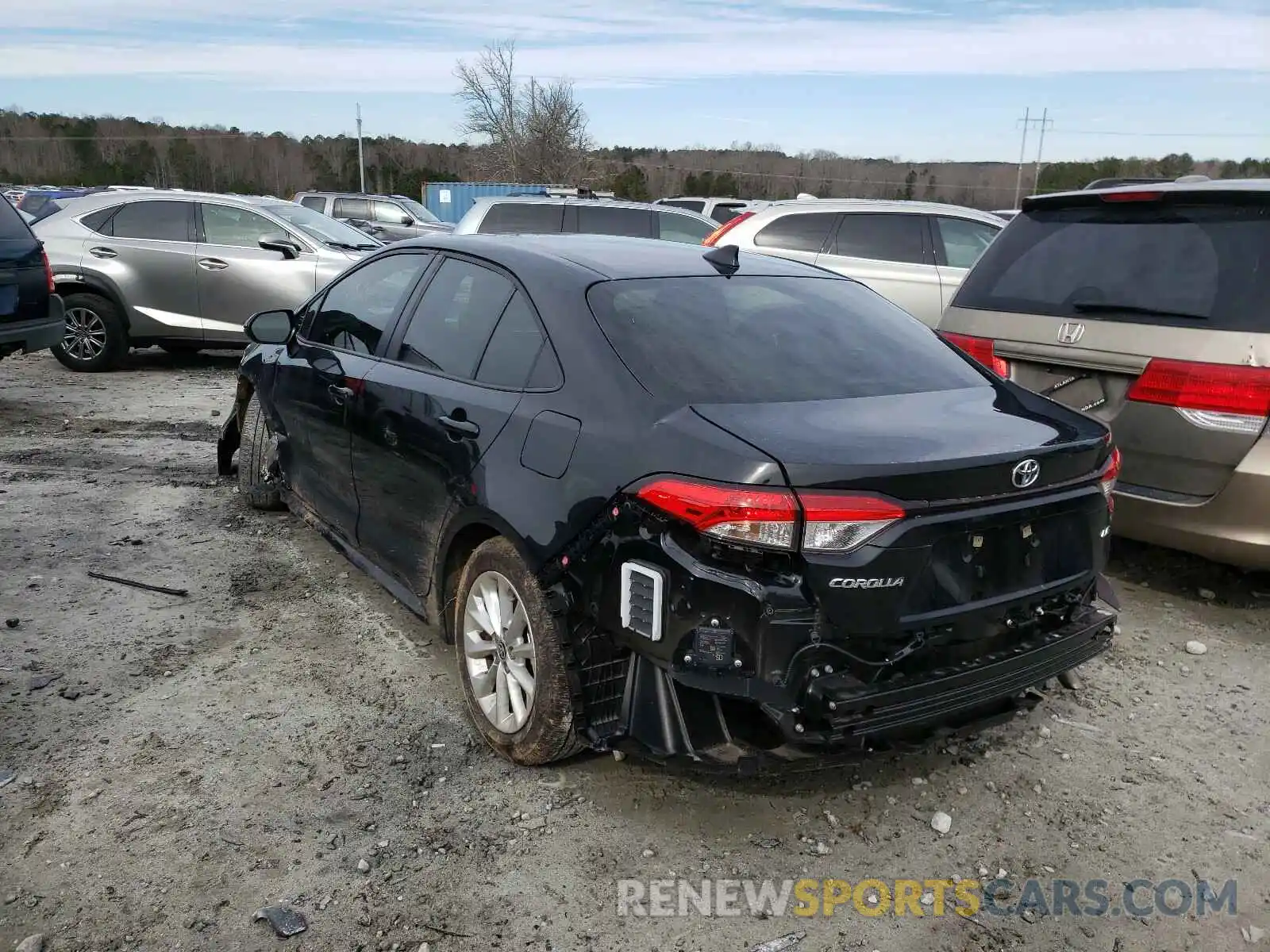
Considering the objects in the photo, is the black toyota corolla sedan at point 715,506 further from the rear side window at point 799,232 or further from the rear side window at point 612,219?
the rear side window at point 612,219

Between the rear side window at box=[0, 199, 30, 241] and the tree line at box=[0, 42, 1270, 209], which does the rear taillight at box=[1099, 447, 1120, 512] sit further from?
the tree line at box=[0, 42, 1270, 209]

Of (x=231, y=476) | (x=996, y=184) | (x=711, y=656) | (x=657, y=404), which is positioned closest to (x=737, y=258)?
(x=657, y=404)

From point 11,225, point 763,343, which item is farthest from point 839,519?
point 11,225

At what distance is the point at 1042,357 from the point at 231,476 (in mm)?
4874

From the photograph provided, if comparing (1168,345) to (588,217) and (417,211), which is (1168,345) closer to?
(588,217)

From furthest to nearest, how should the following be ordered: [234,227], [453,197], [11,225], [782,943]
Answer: [453,197] → [234,227] → [11,225] → [782,943]

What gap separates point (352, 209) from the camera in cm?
2280

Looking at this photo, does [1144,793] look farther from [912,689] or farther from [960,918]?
[912,689]

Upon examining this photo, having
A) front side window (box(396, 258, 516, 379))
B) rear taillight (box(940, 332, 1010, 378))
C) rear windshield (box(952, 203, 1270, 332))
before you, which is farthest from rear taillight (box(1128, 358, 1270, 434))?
front side window (box(396, 258, 516, 379))

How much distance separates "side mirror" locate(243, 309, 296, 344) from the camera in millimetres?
4660

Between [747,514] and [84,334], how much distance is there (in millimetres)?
9676

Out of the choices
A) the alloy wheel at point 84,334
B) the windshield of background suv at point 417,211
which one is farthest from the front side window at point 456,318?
the windshield of background suv at point 417,211

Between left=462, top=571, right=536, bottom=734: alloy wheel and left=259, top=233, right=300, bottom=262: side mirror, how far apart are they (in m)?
7.94

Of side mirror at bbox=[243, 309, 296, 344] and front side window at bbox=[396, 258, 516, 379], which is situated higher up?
front side window at bbox=[396, 258, 516, 379]
